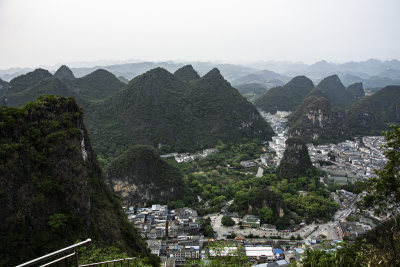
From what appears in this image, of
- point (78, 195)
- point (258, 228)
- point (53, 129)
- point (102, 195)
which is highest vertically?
point (53, 129)

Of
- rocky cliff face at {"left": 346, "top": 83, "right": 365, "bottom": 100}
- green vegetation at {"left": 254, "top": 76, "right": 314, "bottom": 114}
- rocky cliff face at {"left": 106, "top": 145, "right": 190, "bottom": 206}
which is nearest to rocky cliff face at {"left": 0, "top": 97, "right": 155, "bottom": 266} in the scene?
rocky cliff face at {"left": 106, "top": 145, "right": 190, "bottom": 206}

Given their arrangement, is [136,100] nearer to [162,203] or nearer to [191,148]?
[191,148]

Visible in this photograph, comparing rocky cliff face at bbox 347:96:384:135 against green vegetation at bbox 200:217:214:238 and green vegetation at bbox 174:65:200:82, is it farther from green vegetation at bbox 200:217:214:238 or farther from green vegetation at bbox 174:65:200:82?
green vegetation at bbox 200:217:214:238

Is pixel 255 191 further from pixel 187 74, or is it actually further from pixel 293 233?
pixel 187 74

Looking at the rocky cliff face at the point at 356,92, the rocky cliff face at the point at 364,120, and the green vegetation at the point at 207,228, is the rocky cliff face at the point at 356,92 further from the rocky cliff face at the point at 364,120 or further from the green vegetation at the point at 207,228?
the green vegetation at the point at 207,228

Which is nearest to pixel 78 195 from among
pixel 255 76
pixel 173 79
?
pixel 173 79

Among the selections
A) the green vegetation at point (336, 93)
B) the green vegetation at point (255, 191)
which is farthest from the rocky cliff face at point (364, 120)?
the green vegetation at point (255, 191)

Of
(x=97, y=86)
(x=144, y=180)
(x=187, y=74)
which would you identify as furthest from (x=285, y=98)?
(x=144, y=180)
